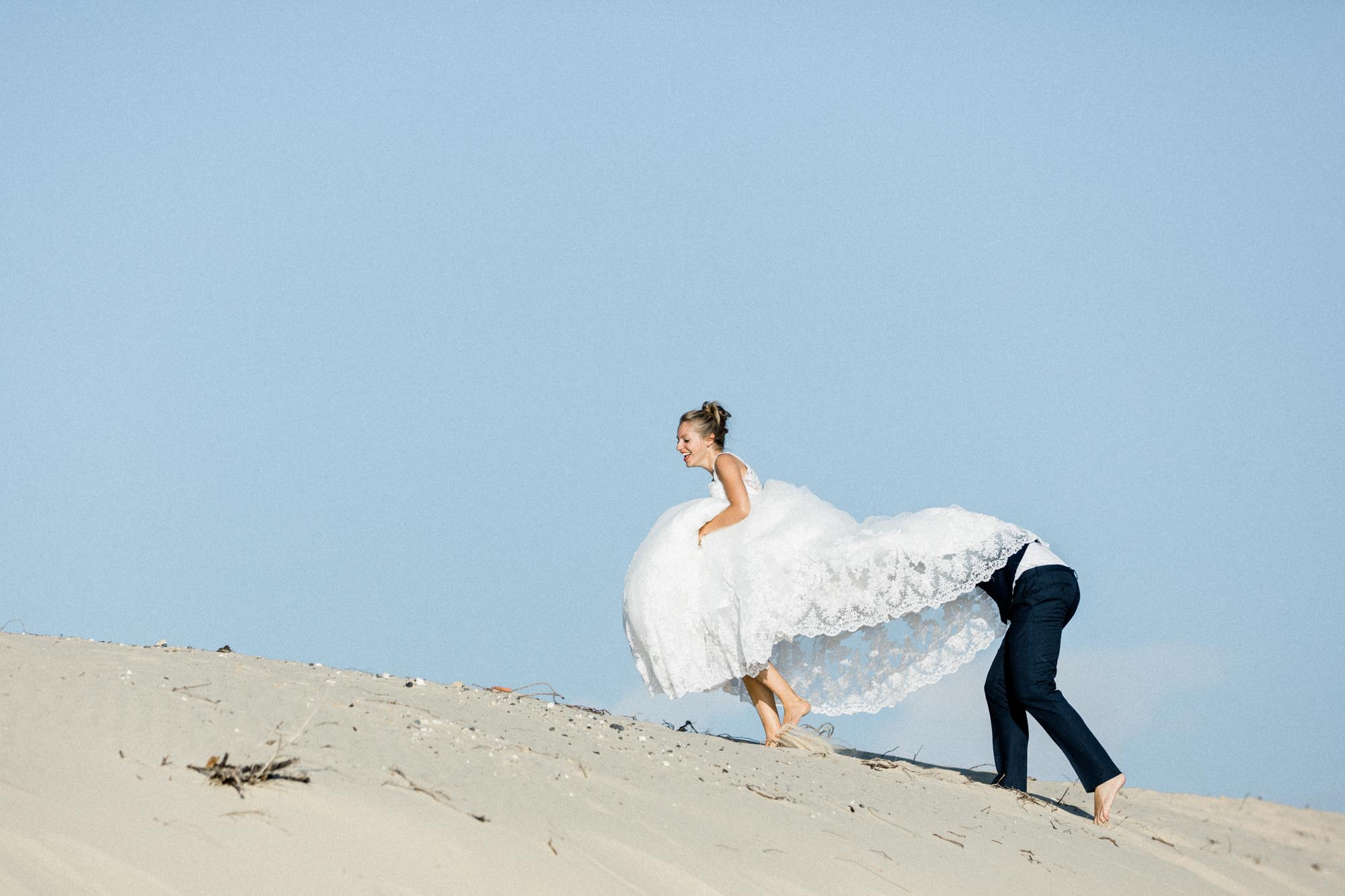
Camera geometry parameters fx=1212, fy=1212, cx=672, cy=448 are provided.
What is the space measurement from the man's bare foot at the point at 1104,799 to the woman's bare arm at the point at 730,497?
2.89 m

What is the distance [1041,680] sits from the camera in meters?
7.86

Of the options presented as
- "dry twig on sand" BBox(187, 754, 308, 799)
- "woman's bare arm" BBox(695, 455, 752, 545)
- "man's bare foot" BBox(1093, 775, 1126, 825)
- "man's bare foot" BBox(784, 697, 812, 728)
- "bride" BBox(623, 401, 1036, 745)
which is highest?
"woman's bare arm" BBox(695, 455, 752, 545)

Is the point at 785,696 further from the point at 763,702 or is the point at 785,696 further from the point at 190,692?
the point at 190,692

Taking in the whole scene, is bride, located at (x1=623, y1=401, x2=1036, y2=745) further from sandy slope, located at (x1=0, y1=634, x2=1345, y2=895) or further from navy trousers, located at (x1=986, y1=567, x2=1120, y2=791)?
sandy slope, located at (x1=0, y1=634, x2=1345, y2=895)

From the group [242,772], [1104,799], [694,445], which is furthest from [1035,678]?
[242,772]

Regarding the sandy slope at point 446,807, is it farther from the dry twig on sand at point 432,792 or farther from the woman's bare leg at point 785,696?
the woman's bare leg at point 785,696

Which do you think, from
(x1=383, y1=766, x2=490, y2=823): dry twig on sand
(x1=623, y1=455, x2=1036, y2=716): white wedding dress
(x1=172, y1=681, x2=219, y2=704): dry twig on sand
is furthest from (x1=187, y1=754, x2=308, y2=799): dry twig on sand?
(x1=623, y1=455, x2=1036, y2=716): white wedding dress

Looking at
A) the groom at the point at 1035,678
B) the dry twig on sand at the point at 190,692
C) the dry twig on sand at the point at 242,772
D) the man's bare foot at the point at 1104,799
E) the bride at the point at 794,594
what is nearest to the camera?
the dry twig on sand at the point at 242,772

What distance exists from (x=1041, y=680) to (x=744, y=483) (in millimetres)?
2410

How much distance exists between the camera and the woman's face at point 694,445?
29.2ft

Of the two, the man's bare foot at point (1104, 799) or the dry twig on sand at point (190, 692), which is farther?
the man's bare foot at point (1104, 799)

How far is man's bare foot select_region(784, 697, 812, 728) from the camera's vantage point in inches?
332

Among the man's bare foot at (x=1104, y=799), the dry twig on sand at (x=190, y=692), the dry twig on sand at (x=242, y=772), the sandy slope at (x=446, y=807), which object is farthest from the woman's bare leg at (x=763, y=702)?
the dry twig on sand at (x=242, y=772)

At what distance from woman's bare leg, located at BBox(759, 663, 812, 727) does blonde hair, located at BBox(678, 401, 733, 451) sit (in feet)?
5.52
